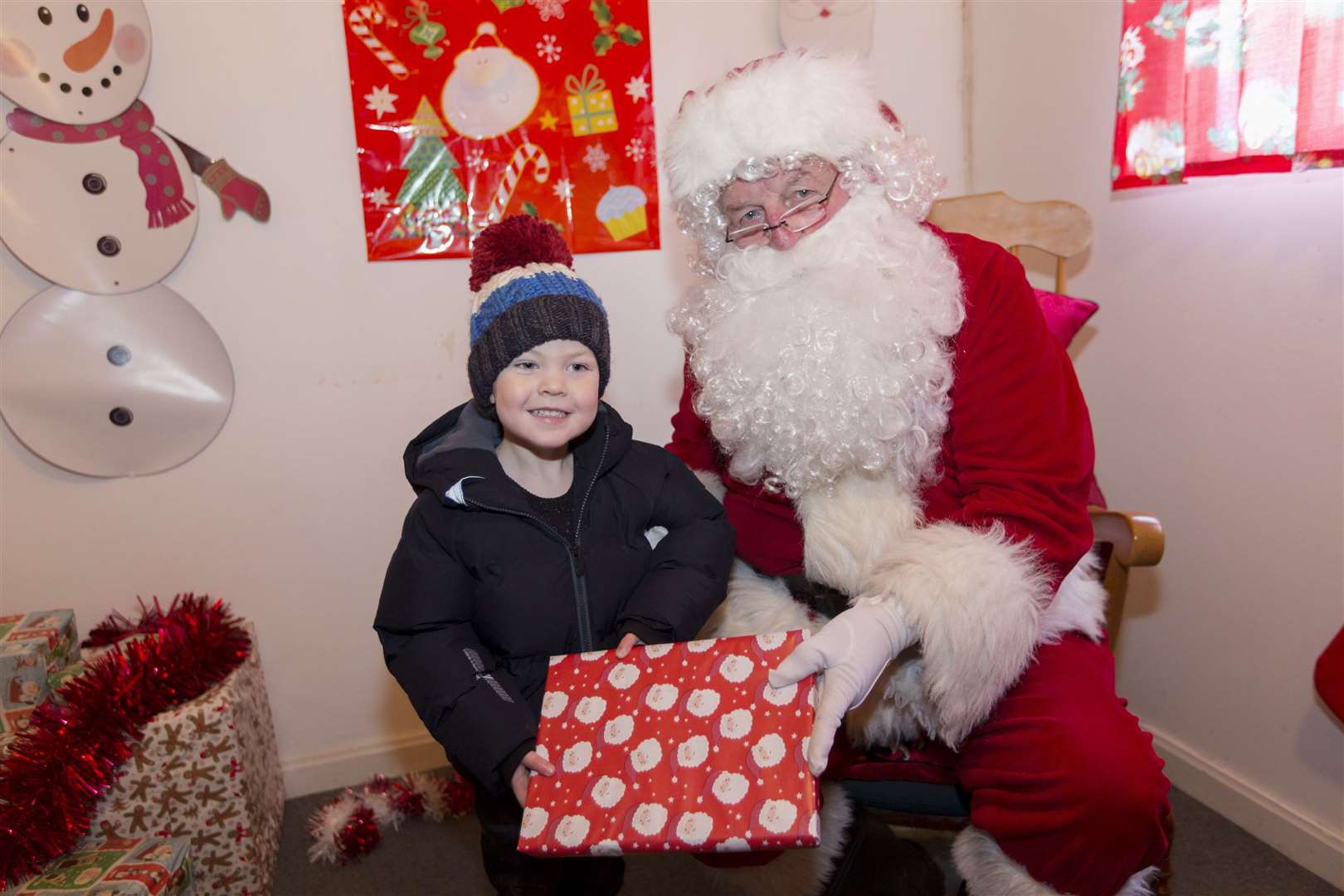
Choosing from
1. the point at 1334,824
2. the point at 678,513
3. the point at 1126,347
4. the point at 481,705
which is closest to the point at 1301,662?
the point at 1334,824

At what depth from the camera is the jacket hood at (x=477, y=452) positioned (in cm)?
146

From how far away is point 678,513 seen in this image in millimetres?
1585

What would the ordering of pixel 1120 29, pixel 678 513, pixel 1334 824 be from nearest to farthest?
pixel 678 513, pixel 1334 824, pixel 1120 29

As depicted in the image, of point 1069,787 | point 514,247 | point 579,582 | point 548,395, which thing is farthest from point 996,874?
point 514,247

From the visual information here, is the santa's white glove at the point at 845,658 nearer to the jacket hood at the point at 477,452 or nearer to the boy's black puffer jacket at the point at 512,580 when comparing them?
the boy's black puffer jacket at the point at 512,580

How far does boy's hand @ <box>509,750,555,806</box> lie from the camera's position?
1234 mm

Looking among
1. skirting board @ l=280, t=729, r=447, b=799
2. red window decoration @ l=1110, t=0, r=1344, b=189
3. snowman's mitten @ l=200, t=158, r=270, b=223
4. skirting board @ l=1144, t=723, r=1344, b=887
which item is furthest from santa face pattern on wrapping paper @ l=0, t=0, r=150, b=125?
skirting board @ l=1144, t=723, r=1344, b=887

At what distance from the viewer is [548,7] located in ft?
7.36

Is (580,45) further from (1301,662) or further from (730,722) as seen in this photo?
(1301,662)

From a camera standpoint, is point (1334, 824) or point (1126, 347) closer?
point (1334, 824)

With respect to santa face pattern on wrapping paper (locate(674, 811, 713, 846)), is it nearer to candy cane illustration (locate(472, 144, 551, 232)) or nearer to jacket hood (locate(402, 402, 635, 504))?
jacket hood (locate(402, 402, 635, 504))

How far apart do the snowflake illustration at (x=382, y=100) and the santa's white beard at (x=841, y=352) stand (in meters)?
1.09

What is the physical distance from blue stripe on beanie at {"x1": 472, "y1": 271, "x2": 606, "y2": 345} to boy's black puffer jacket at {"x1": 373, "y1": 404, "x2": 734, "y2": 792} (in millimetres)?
198

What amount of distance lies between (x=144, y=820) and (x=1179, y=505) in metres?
2.38
